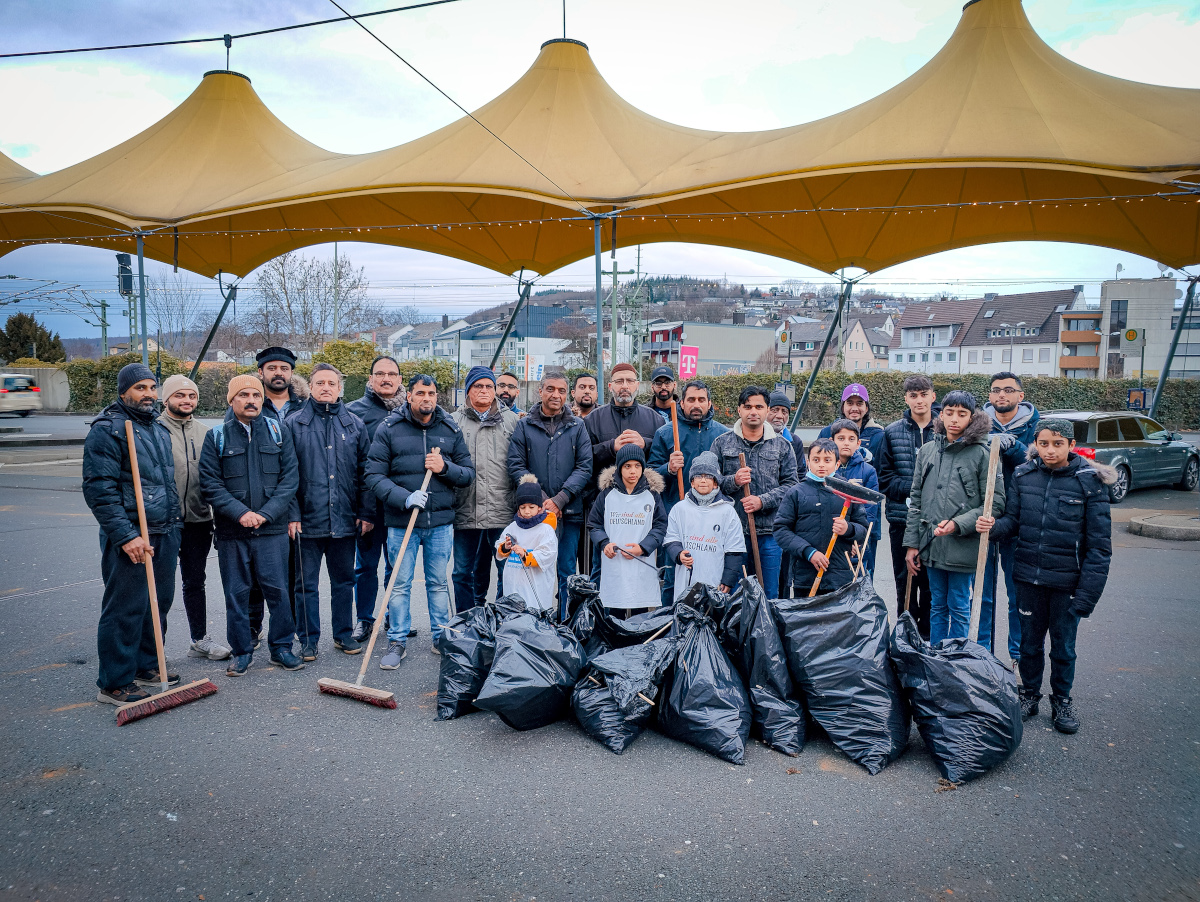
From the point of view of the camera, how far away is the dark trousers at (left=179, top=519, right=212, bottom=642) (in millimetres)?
4547

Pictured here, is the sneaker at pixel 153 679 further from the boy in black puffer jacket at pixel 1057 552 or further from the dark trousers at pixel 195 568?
the boy in black puffer jacket at pixel 1057 552

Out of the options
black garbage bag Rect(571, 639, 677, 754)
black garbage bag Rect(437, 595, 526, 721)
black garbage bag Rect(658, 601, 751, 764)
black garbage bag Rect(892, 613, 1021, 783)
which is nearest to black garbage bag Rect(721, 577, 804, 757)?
black garbage bag Rect(658, 601, 751, 764)

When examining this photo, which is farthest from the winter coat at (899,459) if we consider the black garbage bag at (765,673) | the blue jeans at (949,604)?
the black garbage bag at (765,673)

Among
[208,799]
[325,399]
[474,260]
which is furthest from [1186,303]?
[208,799]

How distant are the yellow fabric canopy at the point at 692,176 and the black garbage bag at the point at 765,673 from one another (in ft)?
18.9

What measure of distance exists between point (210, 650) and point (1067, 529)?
16.4ft

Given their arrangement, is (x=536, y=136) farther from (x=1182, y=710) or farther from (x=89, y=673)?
(x=1182, y=710)

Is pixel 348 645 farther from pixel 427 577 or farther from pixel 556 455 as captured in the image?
pixel 556 455

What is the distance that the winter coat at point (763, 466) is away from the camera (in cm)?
493

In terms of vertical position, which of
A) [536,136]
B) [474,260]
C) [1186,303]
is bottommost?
[1186,303]

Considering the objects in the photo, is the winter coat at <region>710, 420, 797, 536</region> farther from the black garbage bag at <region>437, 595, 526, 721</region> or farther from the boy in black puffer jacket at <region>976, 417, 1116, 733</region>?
the black garbage bag at <region>437, 595, 526, 721</region>

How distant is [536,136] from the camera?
9.44 meters

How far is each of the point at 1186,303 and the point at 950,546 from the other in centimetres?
967

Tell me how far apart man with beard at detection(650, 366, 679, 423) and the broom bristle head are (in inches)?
138
